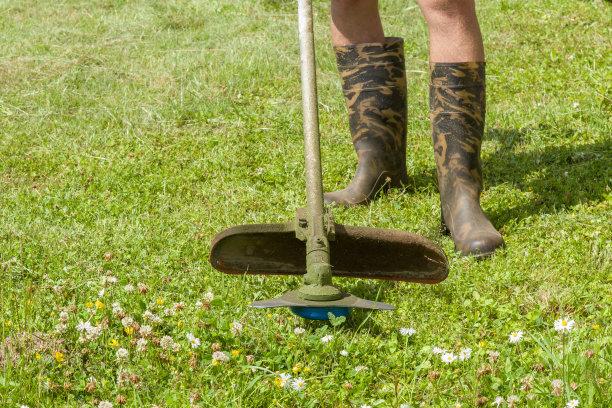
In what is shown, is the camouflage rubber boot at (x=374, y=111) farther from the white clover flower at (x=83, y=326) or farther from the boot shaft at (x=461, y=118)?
the white clover flower at (x=83, y=326)

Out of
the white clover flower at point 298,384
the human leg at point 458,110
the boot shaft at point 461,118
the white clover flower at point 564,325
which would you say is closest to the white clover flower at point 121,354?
the white clover flower at point 298,384

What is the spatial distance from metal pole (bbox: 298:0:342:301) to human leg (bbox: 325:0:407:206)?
41.4 inches

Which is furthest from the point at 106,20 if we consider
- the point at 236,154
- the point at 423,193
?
the point at 423,193

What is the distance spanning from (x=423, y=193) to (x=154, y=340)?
2013mm

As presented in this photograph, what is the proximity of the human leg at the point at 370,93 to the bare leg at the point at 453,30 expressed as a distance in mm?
506

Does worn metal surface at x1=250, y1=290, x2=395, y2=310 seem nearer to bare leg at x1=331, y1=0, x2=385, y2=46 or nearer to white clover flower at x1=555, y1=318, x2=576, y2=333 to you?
white clover flower at x1=555, y1=318, x2=576, y2=333

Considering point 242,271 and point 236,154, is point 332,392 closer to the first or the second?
point 242,271

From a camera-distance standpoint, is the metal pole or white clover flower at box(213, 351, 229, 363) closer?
white clover flower at box(213, 351, 229, 363)

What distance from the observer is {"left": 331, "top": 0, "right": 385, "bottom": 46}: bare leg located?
11.5 feet

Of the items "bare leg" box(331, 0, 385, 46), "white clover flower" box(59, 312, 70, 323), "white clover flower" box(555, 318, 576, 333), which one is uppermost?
"bare leg" box(331, 0, 385, 46)

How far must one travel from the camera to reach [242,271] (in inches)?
96.0

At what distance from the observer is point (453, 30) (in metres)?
2.90

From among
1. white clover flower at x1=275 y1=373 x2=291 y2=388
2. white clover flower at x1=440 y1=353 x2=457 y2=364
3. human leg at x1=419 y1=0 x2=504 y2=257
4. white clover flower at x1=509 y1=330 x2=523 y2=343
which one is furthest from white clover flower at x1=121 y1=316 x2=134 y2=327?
human leg at x1=419 y1=0 x2=504 y2=257

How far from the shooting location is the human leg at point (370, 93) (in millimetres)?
3490
